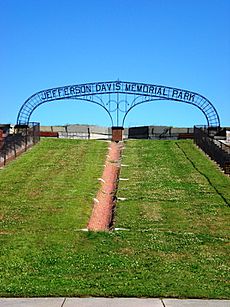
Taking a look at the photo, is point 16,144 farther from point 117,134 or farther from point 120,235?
point 120,235

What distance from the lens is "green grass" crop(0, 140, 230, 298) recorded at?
28.4 ft

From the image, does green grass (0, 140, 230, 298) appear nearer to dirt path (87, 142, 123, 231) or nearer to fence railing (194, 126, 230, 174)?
dirt path (87, 142, 123, 231)

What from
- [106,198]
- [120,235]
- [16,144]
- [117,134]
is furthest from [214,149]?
[120,235]

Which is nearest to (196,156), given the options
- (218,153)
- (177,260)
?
(218,153)

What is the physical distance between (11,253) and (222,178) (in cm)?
1395

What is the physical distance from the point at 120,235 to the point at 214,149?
57.5 ft

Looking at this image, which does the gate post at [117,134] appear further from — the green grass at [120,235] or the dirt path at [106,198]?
the green grass at [120,235]

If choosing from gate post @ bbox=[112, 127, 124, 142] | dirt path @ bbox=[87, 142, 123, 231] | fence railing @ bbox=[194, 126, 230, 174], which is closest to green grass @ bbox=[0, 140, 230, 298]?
dirt path @ bbox=[87, 142, 123, 231]

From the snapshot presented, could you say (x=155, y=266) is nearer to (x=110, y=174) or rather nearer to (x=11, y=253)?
(x=11, y=253)

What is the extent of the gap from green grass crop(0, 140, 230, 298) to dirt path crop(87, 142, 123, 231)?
31 centimetres

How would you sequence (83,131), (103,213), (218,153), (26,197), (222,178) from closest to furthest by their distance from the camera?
(103,213) → (26,197) → (222,178) → (218,153) → (83,131)

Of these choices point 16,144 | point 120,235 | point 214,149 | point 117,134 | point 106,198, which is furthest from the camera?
point 117,134

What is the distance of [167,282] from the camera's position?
875 centimetres

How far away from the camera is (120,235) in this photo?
41.3 feet
